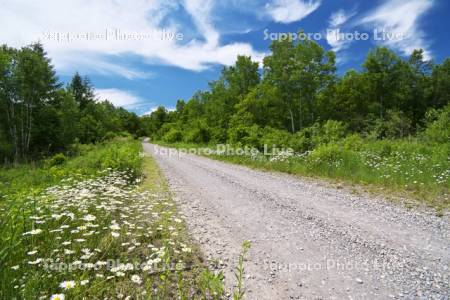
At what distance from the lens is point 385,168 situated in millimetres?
9000

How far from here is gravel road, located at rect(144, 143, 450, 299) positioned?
304cm

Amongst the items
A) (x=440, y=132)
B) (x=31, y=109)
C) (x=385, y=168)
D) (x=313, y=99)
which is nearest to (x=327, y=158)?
(x=385, y=168)

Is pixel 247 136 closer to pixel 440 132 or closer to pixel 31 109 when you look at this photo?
pixel 440 132

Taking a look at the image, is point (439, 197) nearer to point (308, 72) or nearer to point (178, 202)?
point (178, 202)

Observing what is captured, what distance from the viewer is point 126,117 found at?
92812mm

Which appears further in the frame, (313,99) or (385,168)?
(313,99)

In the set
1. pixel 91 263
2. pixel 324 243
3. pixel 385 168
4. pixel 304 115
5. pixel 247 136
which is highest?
pixel 304 115

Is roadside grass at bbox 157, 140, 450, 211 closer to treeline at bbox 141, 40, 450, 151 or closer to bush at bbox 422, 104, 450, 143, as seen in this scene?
bush at bbox 422, 104, 450, 143

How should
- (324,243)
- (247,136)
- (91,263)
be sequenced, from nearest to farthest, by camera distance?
(91,263)
(324,243)
(247,136)

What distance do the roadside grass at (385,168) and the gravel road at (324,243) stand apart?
1.35m

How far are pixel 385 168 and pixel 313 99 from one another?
2384 centimetres

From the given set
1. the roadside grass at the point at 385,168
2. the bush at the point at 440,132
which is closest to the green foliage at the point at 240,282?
the roadside grass at the point at 385,168

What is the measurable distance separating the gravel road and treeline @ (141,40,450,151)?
10.9 meters

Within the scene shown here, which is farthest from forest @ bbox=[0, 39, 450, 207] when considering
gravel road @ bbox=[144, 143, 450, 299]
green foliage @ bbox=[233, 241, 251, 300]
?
green foliage @ bbox=[233, 241, 251, 300]
